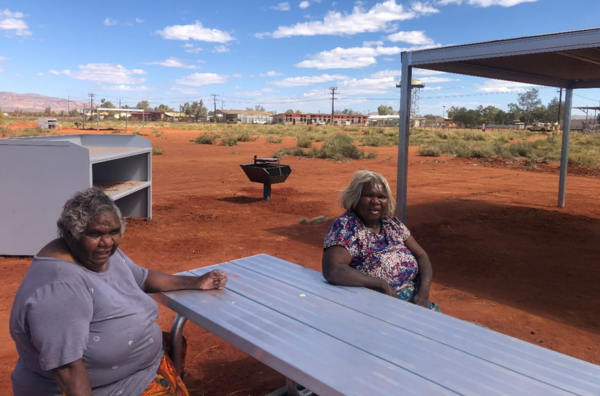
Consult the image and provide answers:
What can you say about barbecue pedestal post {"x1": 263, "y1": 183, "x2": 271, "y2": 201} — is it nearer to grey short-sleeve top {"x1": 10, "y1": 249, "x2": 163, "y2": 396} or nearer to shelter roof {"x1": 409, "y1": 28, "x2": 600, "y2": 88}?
shelter roof {"x1": 409, "y1": 28, "x2": 600, "y2": 88}

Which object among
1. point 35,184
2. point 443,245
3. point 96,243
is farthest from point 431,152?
point 96,243

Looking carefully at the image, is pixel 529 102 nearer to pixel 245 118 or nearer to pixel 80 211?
pixel 245 118

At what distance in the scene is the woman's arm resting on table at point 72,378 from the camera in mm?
1826

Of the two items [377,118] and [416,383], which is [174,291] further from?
[377,118]

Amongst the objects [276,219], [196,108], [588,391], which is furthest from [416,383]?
[196,108]

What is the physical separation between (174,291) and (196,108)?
135 metres

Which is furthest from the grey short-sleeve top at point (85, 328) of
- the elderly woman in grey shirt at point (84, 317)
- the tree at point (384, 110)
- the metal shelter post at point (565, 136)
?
the tree at point (384, 110)

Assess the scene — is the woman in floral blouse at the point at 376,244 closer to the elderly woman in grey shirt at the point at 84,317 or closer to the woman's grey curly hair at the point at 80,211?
the elderly woman in grey shirt at the point at 84,317

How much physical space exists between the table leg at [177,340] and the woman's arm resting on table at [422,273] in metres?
1.37

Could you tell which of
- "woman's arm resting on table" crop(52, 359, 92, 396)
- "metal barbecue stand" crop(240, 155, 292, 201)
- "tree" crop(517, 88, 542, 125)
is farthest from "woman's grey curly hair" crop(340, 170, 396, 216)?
"tree" crop(517, 88, 542, 125)

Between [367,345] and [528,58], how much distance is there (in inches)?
213

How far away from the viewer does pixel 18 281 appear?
199 inches

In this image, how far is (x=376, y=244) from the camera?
302cm

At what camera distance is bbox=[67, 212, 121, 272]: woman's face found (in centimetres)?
202
